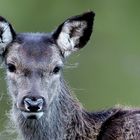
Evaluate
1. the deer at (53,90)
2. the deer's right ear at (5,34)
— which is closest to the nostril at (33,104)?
the deer at (53,90)

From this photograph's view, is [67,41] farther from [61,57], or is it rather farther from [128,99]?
[128,99]

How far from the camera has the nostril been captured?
15.5 metres

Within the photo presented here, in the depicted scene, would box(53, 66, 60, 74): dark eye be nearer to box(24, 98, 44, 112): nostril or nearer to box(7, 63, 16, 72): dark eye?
box(7, 63, 16, 72): dark eye

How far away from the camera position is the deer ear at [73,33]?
658 inches

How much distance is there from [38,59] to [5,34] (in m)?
0.82

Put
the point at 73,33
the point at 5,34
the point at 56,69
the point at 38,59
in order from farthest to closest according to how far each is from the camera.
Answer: the point at 73,33
the point at 5,34
the point at 56,69
the point at 38,59

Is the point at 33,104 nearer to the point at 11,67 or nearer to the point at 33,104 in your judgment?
the point at 33,104

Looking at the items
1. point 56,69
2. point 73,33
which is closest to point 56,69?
point 56,69

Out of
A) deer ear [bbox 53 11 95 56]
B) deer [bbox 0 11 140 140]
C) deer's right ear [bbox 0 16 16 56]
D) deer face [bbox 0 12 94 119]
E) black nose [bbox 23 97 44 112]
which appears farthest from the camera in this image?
deer ear [bbox 53 11 95 56]

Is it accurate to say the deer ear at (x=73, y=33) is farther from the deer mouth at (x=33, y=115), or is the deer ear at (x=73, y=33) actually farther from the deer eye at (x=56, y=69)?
the deer mouth at (x=33, y=115)

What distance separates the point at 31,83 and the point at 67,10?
21.6m

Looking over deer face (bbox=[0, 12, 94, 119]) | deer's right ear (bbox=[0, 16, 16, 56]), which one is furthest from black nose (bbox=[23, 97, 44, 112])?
deer's right ear (bbox=[0, 16, 16, 56])

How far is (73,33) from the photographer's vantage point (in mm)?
17062

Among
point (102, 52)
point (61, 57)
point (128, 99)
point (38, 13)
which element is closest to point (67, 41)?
point (61, 57)
